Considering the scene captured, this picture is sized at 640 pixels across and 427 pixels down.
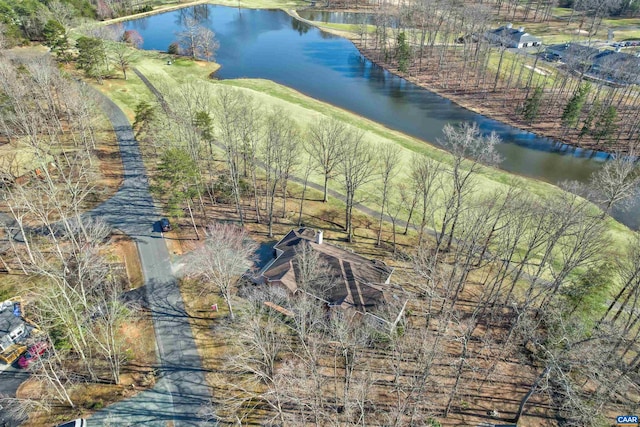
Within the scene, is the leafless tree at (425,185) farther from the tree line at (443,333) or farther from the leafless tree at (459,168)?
the tree line at (443,333)

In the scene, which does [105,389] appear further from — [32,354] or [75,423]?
[32,354]

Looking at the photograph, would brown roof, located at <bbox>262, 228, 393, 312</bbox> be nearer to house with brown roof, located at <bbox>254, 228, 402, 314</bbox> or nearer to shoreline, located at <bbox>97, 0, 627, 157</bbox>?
house with brown roof, located at <bbox>254, 228, 402, 314</bbox>

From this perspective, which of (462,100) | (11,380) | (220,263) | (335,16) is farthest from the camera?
(335,16)

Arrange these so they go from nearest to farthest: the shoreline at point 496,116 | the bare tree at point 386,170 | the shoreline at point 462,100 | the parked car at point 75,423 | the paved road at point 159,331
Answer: the parked car at point 75,423 → the paved road at point 159,331 → the bare tree at point 386,170 → the shoreline at point 496,116 → the shoreline at point 462,100

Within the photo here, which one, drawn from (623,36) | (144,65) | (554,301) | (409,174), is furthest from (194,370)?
(623,36)

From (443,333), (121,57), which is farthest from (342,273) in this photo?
(121,57)

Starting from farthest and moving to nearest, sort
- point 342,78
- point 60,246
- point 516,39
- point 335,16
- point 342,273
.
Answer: point 335,16 → point 516,39 → point 342,78 → point 60,246 → point 342,273

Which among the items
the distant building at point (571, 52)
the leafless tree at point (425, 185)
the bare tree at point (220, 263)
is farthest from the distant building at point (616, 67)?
the bare tree at point (220, 263)
